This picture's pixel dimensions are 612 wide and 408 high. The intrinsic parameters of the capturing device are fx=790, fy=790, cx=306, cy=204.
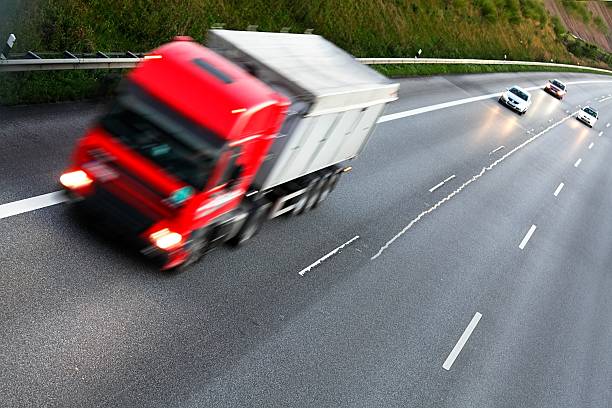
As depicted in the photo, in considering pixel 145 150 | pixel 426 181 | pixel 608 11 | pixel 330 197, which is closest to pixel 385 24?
pixel 426 181

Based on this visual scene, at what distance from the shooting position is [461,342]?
1420 cm

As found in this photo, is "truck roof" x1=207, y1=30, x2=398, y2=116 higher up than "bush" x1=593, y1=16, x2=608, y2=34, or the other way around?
"bush" x1=593, y1=16, x2=608, y2=34

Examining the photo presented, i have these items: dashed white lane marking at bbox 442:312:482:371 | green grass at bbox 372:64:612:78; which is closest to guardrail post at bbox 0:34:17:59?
dashed white lane marking at bbox 442:312:482:371

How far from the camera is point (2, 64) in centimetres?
1333

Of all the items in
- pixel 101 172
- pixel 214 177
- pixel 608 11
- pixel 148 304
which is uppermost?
pixel 608 11

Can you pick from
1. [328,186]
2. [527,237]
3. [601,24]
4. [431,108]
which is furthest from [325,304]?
[601,24]

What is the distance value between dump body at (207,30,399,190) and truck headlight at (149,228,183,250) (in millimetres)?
2267

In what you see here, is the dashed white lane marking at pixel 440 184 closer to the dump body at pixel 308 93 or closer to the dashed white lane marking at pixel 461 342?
the dump body at pixel 308 93

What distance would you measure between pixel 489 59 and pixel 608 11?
8635 cm

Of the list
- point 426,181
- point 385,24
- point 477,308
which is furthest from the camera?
point 385,24

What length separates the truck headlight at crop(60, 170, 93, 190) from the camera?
10.8 metres

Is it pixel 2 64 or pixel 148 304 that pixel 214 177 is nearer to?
pixel 148 304

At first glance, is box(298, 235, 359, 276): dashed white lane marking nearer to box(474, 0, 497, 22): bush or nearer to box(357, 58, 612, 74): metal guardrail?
box(357, 58, 612, 74): metal guardrail

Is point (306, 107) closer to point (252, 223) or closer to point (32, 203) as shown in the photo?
point (252, 223)
